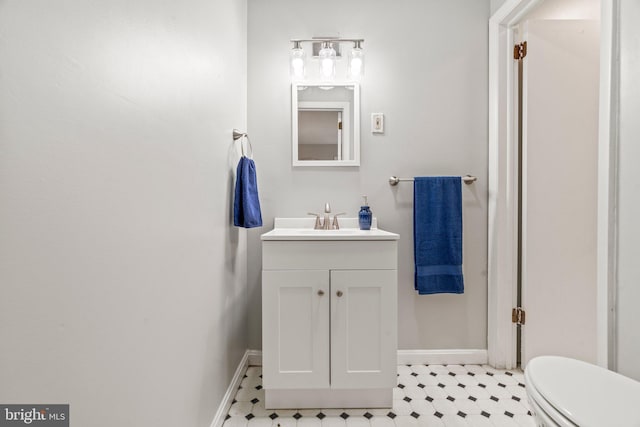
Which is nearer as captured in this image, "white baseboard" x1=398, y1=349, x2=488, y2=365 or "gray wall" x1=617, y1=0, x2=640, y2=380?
"gray wall" x1=617, y1=0, x2=640, y2=380

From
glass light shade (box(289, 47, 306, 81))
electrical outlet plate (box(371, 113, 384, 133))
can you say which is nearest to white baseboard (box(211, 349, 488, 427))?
electrical outlet plate (box(371, 113, 384, 133))

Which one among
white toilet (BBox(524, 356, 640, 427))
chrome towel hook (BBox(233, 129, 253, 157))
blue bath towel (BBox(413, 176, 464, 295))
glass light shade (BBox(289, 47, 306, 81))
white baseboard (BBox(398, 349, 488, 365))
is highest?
glass light shade (BBox(289, 47, 306, 81))

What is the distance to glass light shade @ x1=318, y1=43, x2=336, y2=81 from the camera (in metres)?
1.78

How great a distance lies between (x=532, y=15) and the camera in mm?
1793

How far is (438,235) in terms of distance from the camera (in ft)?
5.88

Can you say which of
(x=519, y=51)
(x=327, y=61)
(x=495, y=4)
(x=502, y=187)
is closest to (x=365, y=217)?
(x=502, y=187)

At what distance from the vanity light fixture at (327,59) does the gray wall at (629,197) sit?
113cm

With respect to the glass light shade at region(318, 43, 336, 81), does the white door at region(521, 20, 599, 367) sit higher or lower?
lower

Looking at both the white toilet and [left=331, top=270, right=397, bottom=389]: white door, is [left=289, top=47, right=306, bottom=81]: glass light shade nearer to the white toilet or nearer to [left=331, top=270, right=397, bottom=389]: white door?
[left=331, top=270, right=397, bottom=389]: white door

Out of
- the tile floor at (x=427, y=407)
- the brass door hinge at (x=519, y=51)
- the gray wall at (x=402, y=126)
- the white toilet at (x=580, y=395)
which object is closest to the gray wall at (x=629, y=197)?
the white toilet at (x=580, y=395)

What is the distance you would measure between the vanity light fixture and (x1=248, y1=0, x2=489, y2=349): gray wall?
3.0 inches

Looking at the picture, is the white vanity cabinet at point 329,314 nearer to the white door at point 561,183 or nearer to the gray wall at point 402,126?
the gray wall at point 402,126

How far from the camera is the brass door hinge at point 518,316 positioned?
1767 millimetres

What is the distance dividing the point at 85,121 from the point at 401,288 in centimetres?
175
